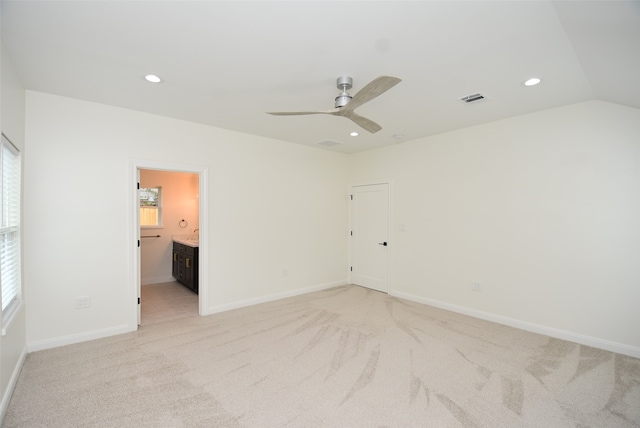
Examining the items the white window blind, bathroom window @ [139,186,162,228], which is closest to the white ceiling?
the white window blind

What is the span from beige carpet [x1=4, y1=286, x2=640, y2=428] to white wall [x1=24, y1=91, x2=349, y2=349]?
→ 510mm

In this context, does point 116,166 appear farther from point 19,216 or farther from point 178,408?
point 178,408

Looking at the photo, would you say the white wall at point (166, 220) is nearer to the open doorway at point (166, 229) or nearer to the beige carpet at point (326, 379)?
the open doorway at point (166, 229)

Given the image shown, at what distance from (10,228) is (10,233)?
0.12 metres

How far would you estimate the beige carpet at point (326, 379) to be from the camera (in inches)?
83.4

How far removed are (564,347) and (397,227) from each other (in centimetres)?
266

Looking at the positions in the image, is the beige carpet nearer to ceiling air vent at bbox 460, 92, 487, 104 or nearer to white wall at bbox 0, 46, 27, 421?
white wall at bbox 0, 46, 27, 421

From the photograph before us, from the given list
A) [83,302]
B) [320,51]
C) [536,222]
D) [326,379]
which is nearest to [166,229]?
[83,302]

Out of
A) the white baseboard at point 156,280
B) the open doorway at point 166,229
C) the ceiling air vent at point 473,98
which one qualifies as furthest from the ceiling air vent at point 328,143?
the white baseboard at point 156,280

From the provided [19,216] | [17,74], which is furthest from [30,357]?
[17,74]

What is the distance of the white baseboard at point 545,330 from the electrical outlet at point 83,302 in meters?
4.48

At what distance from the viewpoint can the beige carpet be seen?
2.12 meters

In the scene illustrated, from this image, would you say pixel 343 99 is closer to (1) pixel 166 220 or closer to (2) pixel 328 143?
(2) pixel 328 143

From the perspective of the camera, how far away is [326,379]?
2.58m
